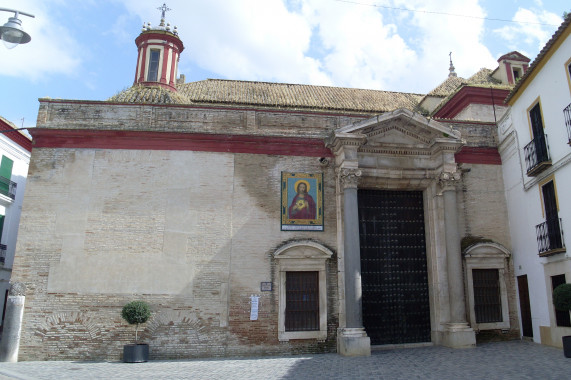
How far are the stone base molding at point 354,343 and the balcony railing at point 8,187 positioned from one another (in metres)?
15.0

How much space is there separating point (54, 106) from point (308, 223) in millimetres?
8071

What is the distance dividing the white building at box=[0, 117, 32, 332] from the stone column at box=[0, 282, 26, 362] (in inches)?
316

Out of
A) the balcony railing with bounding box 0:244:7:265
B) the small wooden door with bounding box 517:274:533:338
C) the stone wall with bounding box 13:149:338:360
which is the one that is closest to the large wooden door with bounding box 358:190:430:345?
the stone wall with bounding box 13:149:338:360

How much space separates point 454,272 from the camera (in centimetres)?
1216

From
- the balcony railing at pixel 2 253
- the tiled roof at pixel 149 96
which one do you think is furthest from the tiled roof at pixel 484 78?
the balcony railing at pixel 2 253

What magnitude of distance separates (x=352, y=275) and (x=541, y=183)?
5.73m

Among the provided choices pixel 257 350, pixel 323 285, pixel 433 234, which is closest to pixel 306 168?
pixel 323 285

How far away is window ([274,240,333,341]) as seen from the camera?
1174cm

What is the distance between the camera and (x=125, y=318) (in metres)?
10.6

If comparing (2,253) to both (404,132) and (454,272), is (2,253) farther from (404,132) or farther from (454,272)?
(454,272)

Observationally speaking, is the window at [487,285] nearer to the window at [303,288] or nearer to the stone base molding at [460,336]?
the stone base molding at [460,336]

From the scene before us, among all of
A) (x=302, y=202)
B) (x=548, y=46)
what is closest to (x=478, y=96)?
(x=548, y=46)

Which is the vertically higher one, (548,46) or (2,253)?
(548,46)

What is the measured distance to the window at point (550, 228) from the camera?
36.3ft
